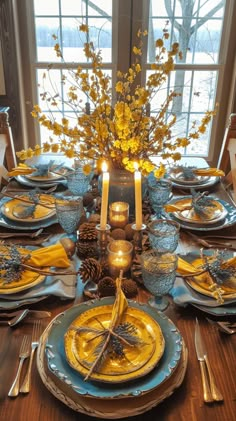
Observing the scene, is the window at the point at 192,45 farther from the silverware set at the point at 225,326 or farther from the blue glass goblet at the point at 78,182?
the silverware set at the point at 225,326

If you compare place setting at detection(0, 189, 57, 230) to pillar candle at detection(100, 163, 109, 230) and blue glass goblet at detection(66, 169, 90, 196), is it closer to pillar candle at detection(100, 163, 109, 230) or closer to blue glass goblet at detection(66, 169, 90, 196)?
blue glass goblet at detection(66, 169, 90, 196)

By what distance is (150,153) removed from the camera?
4.07 ft

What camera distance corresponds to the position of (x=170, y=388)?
699mm

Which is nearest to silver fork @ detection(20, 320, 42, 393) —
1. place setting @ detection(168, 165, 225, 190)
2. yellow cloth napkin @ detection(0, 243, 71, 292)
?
yellow cloth napkin @ detection(0, 243, 71, 292)

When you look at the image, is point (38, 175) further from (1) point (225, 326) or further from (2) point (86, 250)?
(1) point (225, 326)

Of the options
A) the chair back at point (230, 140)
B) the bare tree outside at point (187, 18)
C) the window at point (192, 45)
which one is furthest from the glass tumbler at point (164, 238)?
the bare tree outside at point (187, 18)

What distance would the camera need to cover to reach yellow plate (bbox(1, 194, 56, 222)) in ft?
4.28

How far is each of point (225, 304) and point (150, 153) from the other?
530 millimetres

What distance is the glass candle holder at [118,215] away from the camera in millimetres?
1189

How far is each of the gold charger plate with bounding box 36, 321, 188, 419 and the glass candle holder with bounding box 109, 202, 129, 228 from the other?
538 mm

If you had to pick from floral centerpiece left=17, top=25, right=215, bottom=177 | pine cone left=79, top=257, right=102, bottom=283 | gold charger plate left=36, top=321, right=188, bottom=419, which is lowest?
gold charger plate left=36, top=321, right=188, bottom=419

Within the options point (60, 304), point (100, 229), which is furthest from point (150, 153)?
point (60, 304)

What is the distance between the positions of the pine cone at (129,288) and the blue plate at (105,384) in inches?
3.0

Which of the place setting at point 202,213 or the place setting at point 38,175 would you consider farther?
the place setting at point 38,175
